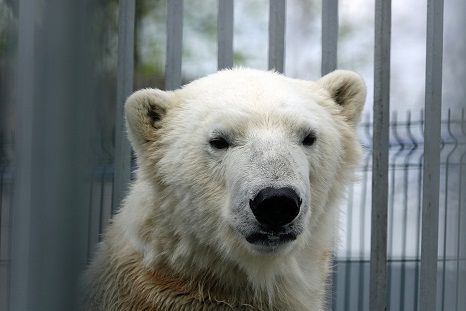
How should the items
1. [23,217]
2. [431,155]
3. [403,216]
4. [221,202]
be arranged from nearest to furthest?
[23,217] → [221,202] → [431,155] → [403,216]

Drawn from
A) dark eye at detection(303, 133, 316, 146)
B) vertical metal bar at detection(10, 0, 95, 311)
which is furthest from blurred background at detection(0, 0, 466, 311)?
dark eye at detection(303, 133, 316, 146)

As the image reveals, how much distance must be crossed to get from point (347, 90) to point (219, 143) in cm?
76

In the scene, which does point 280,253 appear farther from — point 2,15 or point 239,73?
point 2,15

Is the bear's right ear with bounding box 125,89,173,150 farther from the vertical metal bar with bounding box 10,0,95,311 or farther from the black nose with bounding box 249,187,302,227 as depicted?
the vertical metal bar with bounding box 10,0,95,311

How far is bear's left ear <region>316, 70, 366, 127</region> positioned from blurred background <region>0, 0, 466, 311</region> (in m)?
0.41

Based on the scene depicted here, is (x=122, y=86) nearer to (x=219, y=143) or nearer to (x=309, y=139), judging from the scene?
(x=219, y=143)

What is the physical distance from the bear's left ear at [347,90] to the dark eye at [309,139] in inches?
16.9

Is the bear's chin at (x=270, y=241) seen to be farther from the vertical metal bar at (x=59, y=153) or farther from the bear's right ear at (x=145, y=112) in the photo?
the vertical metal bar at (x=59, y=153)

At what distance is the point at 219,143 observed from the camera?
3002 mm

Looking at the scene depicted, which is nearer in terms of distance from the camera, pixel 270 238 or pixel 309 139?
pixel 270 238

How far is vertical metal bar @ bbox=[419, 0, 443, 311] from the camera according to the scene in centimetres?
373

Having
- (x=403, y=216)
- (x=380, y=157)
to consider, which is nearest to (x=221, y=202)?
(x=380, y=157)

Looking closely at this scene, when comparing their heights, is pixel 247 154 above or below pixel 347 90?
below

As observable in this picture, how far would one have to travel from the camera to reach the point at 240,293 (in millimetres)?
3043
